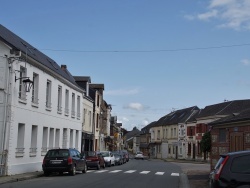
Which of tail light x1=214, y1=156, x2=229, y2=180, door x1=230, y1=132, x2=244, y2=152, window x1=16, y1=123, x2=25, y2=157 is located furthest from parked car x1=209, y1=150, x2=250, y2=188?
window x1=16, y1=123, x2=25, y2=157

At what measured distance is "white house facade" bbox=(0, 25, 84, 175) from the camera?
69.2ft

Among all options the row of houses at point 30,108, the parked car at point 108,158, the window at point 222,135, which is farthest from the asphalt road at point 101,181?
the parked car at point 108,158

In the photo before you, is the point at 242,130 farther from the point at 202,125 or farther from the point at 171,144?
the point at 171,144

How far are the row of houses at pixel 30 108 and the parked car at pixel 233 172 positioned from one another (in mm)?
14197

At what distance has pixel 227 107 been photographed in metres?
55.1

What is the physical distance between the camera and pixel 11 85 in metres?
21.3

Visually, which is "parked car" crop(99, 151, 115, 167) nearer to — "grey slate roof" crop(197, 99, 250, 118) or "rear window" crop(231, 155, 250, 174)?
"grey slate roof" crop(197, 99, 250, 118)

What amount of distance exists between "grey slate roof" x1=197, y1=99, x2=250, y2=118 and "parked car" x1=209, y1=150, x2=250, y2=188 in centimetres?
4447

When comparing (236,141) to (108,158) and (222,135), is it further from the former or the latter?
(108,158)

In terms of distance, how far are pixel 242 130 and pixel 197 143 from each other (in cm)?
4287

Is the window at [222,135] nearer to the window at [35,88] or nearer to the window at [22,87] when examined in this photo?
the window at [22,87]

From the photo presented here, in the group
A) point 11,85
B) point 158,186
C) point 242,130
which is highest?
point 11,85

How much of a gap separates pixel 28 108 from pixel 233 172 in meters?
17.3

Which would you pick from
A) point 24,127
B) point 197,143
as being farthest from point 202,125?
point 24,127
